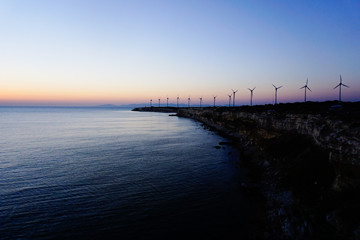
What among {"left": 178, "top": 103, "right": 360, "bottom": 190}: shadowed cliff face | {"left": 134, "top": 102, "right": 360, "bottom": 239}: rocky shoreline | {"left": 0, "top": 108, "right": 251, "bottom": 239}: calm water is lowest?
{"left": 0, "top": 108, "right": 251, "bottom": 239}: calm water

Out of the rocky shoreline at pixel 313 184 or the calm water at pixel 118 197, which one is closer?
the rocky shoreline at pixel 313 184

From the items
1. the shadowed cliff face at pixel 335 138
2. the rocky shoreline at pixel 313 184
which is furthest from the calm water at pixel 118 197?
the shadowed cliff face at pixel 335 138

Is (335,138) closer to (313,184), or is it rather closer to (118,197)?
(313,184)

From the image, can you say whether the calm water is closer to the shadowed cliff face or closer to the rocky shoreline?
the rocky shoreline

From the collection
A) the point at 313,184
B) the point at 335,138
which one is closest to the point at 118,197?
the point at 313,184

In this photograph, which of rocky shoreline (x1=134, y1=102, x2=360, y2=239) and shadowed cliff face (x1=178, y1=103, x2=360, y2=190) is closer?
rocky shoreline (x1=134, y1=102, x2=360, y2=239)

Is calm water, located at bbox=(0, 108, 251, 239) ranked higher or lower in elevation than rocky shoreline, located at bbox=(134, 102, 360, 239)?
lower

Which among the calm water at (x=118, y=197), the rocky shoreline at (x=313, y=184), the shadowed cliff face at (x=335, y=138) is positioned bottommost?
the calm water at (x=118, y=197)

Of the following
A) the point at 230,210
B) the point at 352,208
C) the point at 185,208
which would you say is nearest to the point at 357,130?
the point at 352,208

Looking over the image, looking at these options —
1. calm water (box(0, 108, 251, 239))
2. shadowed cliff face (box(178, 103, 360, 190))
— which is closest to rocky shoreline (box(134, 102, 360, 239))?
shadowed cliff face (box(178, 103, 360, 190))

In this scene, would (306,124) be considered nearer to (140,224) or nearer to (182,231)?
(182,231)

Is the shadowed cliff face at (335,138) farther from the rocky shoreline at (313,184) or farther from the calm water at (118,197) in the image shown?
the calm water at (118,197)
